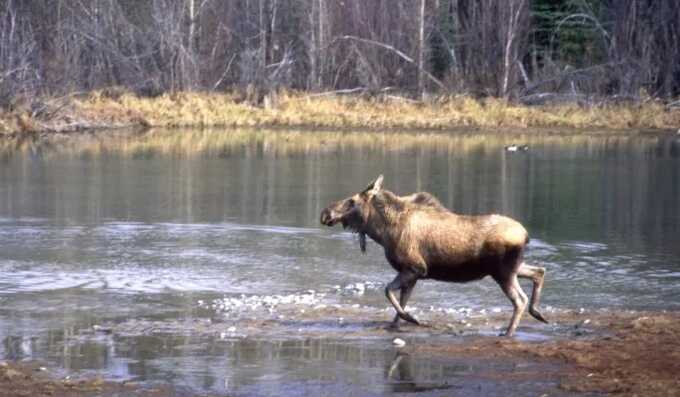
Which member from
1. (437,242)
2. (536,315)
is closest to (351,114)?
(437,242)

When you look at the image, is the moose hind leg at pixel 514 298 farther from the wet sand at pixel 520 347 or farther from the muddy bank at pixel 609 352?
the muddy bank at pixel 609 352

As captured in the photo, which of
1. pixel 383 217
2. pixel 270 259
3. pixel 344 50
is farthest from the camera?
pixel 344 50

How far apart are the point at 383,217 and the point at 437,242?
661 millimetres

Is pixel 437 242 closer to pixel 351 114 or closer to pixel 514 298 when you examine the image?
pixel 514 298

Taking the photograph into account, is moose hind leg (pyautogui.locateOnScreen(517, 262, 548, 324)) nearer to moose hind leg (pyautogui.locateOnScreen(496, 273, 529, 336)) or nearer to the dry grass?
moose hind leg (pyautogui.locateOnScreen(496, 273, 529, 336))

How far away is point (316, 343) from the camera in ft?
35.8

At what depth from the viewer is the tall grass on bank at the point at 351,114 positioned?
43.8 metres

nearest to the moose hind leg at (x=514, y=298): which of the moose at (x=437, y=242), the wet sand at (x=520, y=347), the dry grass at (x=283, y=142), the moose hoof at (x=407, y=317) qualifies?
the moose at (x=437, y=242)

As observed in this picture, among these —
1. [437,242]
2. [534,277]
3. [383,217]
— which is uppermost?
[383,217]

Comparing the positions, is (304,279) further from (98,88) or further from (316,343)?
(98,88)

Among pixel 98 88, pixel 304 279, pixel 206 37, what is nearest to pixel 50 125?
pixel 98 88

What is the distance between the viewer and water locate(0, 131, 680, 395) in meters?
10.2

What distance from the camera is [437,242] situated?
1154cm

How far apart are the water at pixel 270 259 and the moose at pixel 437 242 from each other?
45cm
